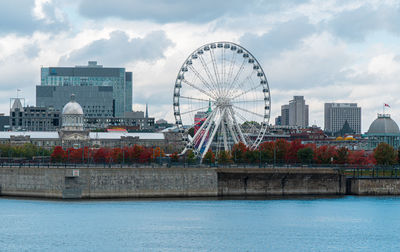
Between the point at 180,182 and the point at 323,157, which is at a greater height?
the point at 323,157

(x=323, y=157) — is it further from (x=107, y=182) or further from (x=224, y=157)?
(x=107, y=182)

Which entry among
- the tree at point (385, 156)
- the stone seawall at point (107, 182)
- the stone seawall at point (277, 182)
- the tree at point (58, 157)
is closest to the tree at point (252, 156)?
the tree at point (385, 156)

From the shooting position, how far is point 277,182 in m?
126

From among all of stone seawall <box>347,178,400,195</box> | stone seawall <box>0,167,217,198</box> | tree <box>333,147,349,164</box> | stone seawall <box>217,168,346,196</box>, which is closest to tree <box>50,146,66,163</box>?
stone seawall <box>0,167,217,198</box>

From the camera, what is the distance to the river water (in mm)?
83750

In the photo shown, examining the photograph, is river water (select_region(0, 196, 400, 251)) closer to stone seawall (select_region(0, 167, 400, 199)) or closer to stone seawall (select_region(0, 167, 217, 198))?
stone seawall (select_region(0, 167, 217, 198))

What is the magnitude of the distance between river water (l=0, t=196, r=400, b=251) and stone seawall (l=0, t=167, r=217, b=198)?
3.10 metres

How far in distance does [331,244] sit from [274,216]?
59.8 feet

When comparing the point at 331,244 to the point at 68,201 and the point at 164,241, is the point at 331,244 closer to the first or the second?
the point at 164,241

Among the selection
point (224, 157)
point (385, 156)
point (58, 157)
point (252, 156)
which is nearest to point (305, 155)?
→ point (252, 156)

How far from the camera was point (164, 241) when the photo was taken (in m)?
85.0

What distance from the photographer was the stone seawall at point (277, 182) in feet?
406

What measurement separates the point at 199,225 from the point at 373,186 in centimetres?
4372

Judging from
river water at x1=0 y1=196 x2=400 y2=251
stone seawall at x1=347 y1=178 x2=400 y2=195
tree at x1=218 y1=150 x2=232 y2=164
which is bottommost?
river water at x1=0 y1=196 x2=400 y2=251
